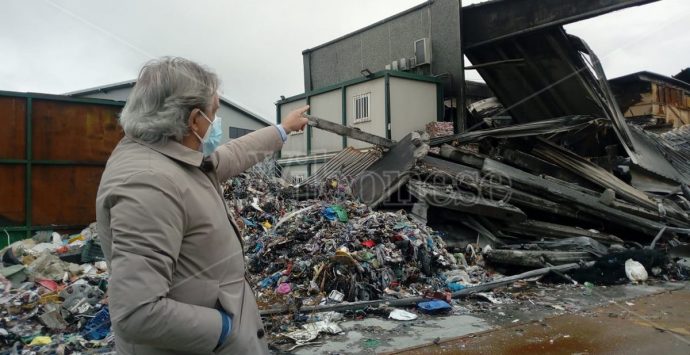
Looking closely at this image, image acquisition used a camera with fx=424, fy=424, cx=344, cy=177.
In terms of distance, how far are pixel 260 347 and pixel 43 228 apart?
6462 mm

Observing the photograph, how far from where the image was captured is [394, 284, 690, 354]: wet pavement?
3.36 meters

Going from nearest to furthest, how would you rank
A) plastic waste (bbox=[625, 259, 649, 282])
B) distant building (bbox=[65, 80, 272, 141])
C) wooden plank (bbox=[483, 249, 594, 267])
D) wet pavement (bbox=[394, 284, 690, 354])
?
wet pavement (bbox=[394, 284, 690, 354]), plastic waste (bbox=[625, 259, 649, 282]), wooden plank (bbox=[483, 249, 594, 267]), distant building (bbox=[65, 80, 272, 141])

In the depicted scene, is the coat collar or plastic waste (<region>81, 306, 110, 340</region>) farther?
plastic waste (<region>81, 306, 110, 340</region>)

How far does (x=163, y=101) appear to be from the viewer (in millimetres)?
1367

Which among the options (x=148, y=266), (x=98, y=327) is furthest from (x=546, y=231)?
(x=148, y=266)

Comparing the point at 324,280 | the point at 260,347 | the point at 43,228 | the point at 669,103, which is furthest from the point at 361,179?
the point at 669,103

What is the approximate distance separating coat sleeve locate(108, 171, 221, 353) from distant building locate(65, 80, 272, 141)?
18800mm

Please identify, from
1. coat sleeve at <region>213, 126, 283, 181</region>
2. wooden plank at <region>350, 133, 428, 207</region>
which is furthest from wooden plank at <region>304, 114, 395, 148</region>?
coat sleeve at <region>213, 126, 283, 181</region>

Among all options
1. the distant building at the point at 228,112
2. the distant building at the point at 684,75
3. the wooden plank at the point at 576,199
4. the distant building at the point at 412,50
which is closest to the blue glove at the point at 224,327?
the wooden plank at the point at 576,199

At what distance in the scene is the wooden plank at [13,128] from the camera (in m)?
6.21

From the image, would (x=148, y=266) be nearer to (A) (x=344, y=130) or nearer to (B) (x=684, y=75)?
(A) (x=344, y=130)

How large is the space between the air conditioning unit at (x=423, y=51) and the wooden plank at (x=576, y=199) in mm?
5204

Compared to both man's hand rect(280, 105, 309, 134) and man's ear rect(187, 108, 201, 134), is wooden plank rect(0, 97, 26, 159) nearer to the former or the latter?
man's hand rect(280, 105, 309, 134)

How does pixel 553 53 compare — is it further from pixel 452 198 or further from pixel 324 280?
pixel 324 280
